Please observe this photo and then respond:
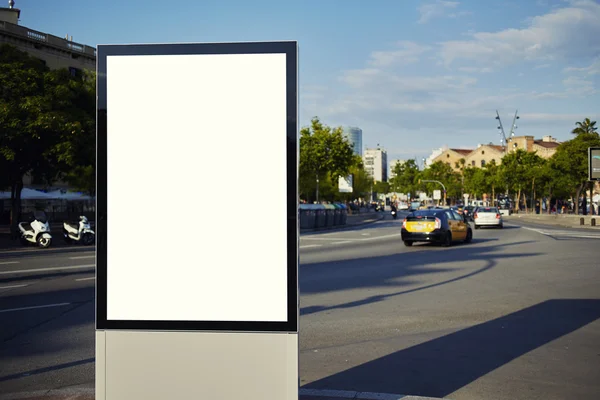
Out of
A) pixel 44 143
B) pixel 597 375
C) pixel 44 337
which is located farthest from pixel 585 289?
pixel 44 143

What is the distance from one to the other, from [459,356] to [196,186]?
3974 millimetres

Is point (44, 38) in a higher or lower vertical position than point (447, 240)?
higher

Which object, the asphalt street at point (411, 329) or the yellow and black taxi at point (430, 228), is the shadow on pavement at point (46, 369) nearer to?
the asphalt street at point (411, 329)

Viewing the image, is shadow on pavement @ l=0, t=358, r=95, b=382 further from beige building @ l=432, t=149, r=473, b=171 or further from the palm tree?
beige building @ l=432, t=149, r=473, b=171

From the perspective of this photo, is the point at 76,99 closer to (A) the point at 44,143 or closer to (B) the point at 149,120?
(A) the point at 44,143

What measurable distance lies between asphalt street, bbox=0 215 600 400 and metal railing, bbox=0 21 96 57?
34.7 metres

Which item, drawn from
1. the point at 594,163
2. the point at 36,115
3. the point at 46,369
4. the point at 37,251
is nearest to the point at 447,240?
the point at 37,251

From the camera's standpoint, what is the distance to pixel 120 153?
3740mm

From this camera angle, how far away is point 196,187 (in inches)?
146

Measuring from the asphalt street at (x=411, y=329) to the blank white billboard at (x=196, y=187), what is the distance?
2.10m

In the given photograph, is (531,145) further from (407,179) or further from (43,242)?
(43,242)

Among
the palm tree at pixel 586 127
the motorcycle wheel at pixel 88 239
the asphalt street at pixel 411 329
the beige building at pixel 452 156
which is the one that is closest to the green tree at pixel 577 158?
the palm tree at pixel 586 127

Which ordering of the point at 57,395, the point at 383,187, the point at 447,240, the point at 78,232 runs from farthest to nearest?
the point at 383,187
the point at 78,232
the point at 447,240
the point at 57,395

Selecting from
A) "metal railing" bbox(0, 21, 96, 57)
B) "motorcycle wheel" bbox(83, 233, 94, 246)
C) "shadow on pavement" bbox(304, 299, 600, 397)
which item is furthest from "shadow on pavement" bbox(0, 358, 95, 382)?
"metal railing" bbox(0, 21, 96, 57)
